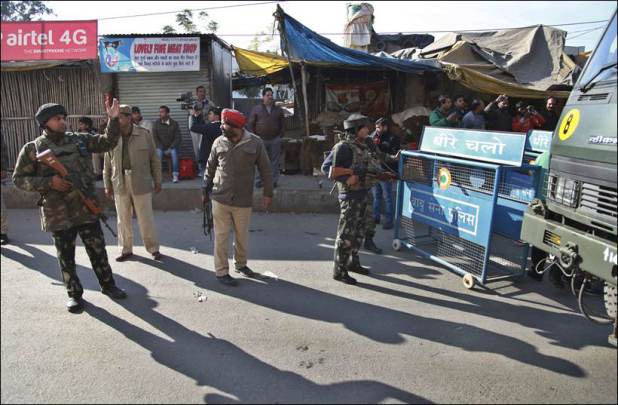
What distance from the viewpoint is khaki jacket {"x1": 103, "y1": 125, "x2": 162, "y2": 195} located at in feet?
17.1

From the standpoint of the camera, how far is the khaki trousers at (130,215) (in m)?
5.31

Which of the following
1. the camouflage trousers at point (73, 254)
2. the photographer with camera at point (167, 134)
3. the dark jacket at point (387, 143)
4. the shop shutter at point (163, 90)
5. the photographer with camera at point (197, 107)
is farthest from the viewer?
the shop shutter at point (163, 90)

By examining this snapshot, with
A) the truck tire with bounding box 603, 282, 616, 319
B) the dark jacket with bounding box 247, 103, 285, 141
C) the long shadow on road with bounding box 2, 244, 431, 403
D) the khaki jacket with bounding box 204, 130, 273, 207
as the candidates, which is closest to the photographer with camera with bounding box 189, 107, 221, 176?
the dark jacket with bounding box 247, 103, 285, 141

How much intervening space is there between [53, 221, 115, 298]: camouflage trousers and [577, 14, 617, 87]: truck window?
4520mm

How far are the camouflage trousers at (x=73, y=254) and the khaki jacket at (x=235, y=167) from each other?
3.94ft

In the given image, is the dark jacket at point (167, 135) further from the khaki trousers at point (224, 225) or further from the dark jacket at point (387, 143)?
the khaki trousers at point (224, 225)

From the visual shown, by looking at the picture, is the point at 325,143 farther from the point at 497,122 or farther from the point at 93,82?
the point at 93,82

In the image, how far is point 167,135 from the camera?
9.17 m

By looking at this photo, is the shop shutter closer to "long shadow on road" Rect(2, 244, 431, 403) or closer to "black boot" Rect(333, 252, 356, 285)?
"black boot" Rect(333, 252, 356, 285)

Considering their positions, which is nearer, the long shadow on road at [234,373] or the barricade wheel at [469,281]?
the long shadow on road at [234,373]

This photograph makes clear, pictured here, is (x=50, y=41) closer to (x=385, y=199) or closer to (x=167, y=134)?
(x=167, y=134)

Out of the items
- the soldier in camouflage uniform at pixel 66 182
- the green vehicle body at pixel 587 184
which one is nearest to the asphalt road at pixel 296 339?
the soldier in camouflage uniform at pixel 66 182

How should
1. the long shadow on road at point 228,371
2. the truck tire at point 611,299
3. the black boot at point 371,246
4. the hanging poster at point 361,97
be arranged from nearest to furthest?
the long shadow on road at point 228,371 → the truck tire at point 611,299 → the black boot at point 371,246 → the hanging poster at point 361,97

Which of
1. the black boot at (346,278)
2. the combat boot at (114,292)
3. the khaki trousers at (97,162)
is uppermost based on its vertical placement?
the khaki trousers at (97,162)
